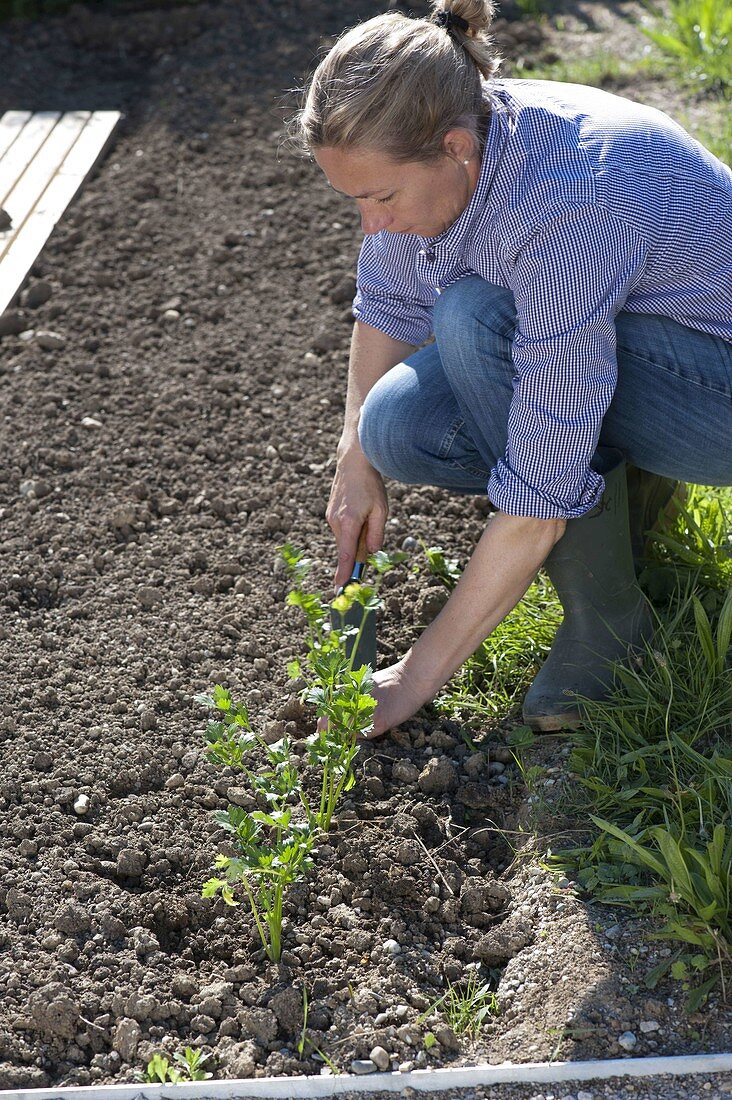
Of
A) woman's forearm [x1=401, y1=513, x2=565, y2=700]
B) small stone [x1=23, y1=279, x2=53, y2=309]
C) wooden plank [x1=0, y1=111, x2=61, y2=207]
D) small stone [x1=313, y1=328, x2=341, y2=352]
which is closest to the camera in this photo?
woman's forearm [x1=401, y1=513, x2=565, y2=700]

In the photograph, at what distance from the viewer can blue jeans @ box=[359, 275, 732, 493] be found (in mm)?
2162

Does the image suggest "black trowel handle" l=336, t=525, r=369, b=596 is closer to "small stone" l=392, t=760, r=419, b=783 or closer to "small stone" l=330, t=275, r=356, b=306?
→ "small stone" l=392, t=760, r=419, b=783

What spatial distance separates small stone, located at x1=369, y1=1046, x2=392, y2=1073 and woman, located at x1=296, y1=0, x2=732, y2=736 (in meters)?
0.62

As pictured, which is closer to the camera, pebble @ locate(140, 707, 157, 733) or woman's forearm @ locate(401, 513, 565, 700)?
woman's forearm @ locate(401, 513, 565, 700)

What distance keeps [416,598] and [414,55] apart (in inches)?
46.0

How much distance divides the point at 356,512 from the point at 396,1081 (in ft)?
3.42

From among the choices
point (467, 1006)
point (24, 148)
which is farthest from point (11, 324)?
point (467, 1006)

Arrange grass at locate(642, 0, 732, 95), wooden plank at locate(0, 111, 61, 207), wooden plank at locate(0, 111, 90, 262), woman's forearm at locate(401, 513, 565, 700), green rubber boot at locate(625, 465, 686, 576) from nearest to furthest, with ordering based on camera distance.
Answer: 1. woman's forearm at locate(401, 513, 565, 700)
2. green rubber boot at locate(625, 465, 686, 576)
3. wooden plank at locate(0, 111, 90, 262)
4. wooden plank at locate(0, 111, 61, 207)
5. grass at locate(642, 0, 732, 95)

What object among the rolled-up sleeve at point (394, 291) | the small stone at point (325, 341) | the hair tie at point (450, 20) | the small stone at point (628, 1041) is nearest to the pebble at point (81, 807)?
the small stone at point (628, 1041)

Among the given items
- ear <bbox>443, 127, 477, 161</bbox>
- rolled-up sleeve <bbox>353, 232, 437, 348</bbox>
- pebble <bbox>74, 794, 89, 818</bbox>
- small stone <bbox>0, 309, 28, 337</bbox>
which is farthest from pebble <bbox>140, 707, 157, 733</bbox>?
small stone <bbox>0, 309, 28, 337</bbox>

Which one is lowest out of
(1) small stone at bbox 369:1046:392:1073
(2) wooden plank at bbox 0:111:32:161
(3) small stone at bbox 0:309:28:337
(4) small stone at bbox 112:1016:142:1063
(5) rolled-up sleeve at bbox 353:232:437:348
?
(1) small stone at bbox 369:1046:392:1073

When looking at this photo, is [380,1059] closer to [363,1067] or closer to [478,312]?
[363,1067]

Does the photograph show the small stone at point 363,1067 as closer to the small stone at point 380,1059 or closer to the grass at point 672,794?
the small stone at point 380,1059

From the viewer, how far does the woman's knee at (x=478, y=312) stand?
2156 mm
